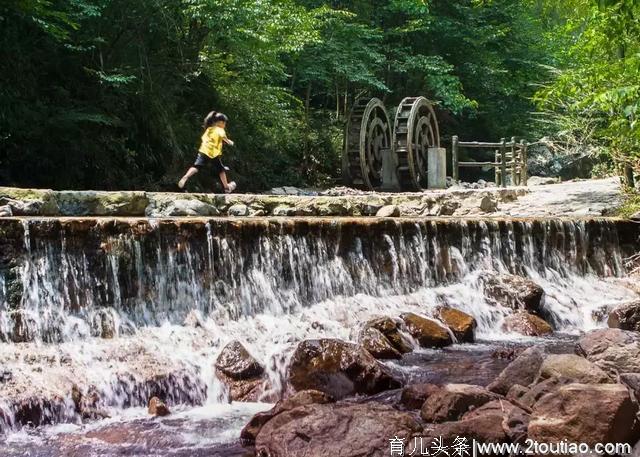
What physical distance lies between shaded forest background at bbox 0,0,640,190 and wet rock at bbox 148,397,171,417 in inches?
161

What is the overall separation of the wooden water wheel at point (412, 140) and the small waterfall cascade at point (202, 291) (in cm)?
839

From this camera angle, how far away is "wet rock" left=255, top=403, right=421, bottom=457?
3570 millimetres

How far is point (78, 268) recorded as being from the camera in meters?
5.98

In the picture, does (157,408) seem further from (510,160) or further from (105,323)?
(510,160)

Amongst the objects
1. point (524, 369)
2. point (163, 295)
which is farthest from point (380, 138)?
point (524, 369)

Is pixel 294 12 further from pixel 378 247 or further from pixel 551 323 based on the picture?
pixel 551 323

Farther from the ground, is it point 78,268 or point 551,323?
point 78,268

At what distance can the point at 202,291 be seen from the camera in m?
6.63

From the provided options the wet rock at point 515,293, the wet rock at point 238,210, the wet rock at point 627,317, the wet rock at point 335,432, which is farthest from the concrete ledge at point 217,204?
the wet rock at point 335,432

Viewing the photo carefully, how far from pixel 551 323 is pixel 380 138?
39.4 feet

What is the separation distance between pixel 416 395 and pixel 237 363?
158 centimetres

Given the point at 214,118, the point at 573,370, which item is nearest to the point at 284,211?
the point at 214,118

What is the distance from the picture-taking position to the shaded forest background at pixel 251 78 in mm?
10750

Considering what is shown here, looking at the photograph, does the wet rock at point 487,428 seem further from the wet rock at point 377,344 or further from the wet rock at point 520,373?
→ the wet rock at point 377,344
